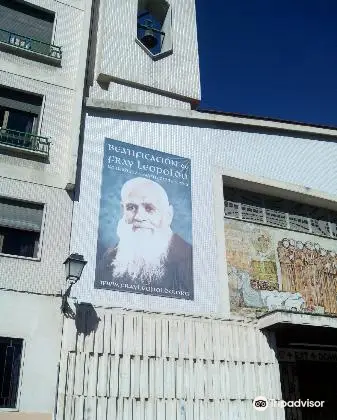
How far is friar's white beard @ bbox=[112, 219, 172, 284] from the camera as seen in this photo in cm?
1109

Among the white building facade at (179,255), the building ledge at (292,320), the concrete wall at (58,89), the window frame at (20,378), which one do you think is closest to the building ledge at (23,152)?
the concrete wall at (58,89)

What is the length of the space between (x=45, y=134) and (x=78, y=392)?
5826 mm

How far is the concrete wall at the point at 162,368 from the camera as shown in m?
9.54

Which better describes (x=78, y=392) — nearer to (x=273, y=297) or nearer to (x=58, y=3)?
(x=273, y=297)

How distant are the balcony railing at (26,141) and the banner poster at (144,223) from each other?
1517 mm

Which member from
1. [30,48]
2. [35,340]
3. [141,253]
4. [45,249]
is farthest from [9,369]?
[30,48]

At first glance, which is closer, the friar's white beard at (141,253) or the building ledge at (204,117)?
the friar's white beard at (141,253)

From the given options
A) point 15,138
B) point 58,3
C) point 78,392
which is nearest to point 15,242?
point 15,138

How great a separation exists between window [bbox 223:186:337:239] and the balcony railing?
5.27 meters

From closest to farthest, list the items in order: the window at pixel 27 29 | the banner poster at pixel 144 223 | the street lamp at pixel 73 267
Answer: the street lamp at pixel 73 267, the banner poster at pixel 144 223, the window at pixel 27 29

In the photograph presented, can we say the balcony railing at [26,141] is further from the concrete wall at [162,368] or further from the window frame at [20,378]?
the window frame at [20,378]

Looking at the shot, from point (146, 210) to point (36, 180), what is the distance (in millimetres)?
2779

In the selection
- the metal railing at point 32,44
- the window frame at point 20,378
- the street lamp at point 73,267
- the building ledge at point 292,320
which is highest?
the metal railing at point 32,44

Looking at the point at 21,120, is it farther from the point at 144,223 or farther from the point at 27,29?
the point at 144,223
